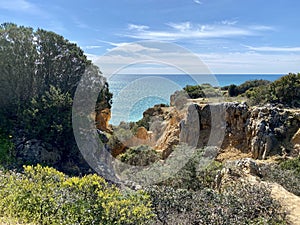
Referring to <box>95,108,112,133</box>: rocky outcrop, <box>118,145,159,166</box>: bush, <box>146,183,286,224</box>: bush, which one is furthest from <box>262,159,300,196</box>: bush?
<box>95,108,112,133</box>: rocky outcrop

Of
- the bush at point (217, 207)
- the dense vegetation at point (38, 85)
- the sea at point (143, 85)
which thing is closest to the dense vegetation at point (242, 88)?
the sea at point (143, 85)

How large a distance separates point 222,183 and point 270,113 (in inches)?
299

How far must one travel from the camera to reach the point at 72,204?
4613 millimetres

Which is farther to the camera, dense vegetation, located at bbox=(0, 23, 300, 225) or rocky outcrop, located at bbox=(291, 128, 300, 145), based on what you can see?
rocky outcrop, located at bbox=(291, 128, 300, 145)

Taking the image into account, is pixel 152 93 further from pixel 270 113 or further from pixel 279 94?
pixel 279 94

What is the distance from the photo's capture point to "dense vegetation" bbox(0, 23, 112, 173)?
1209 cm

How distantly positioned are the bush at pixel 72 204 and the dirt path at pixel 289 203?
8.33 feet

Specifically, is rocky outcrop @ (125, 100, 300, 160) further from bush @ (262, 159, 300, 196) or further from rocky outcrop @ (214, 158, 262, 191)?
rocky outcrop @ (214, 158, 262, 191)

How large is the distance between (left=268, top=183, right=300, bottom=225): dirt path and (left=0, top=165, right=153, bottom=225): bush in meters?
2.54

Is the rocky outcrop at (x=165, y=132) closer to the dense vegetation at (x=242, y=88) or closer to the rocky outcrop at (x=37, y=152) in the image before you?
the rocky outcrop at (x=37, y=152)

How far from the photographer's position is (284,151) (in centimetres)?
1247

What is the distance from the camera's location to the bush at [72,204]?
435 centimetres

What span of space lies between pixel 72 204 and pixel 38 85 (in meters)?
9.89

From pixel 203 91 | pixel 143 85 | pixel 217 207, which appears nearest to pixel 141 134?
pixel 143 85
